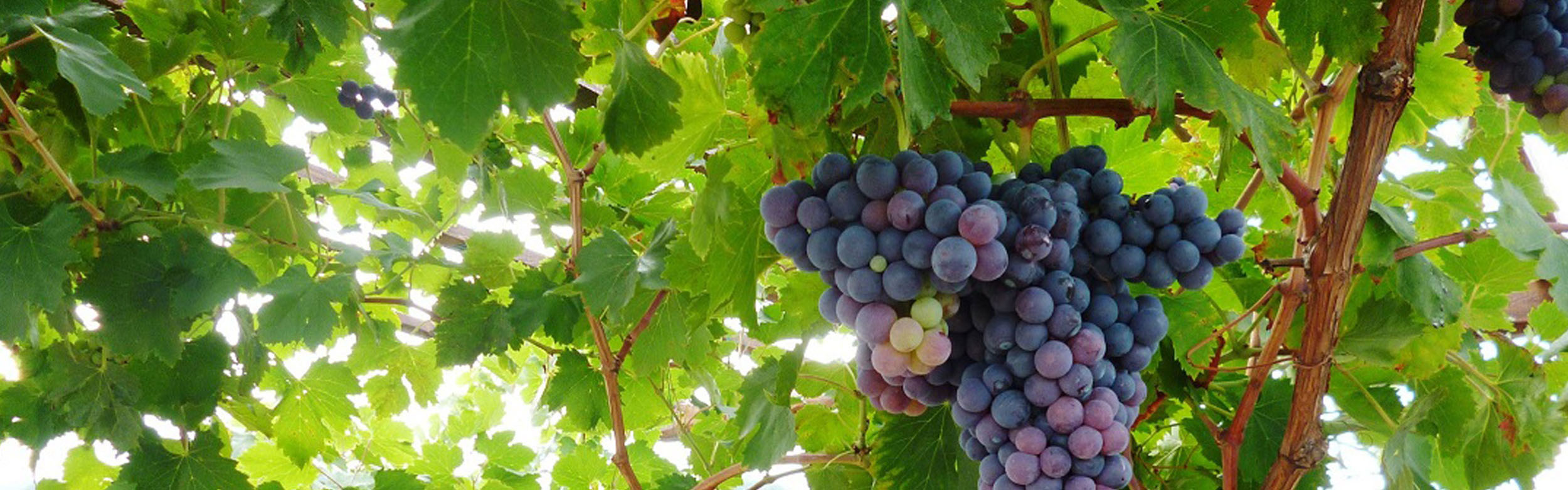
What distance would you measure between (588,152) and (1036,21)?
771 mm

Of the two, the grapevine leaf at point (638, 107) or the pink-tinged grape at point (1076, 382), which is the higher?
the grapevine leaf at point (638, 107)

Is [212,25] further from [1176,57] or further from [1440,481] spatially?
[1440,481]

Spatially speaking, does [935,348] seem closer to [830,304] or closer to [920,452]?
[830,304]

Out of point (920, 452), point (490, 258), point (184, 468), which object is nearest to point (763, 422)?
→ point (920, 452)

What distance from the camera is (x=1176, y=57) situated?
2.52 feet

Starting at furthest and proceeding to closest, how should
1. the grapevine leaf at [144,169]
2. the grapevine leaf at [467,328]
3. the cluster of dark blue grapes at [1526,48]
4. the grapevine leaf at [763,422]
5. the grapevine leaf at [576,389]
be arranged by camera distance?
the grapevine leaf at [576,389]
the grapevine leaf at [467,328]
the grapevine leaf at [144,169]
the grapevine leaf at [763,422]
the cluster of dark blue grapes at [1526,48]

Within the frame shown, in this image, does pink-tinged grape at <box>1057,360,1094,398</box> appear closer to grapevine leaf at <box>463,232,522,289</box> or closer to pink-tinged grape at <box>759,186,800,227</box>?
pink-tinged grape at <box>759,186,800,227</box>

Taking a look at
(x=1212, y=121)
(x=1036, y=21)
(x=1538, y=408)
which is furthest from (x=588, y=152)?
(x=1538, y=408)

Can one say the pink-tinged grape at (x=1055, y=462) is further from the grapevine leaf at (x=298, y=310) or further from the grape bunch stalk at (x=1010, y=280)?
the grapevine leaf at (x=298, y=310)

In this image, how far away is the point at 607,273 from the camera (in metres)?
1.27

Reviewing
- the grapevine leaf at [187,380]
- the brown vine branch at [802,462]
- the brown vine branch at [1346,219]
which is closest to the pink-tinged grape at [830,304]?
the brown vine branch at [1346,219]

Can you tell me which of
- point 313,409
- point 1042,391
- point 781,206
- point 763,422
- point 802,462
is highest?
point 781,206

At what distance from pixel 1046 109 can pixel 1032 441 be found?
285mm

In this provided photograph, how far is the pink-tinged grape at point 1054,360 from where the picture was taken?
73cm
